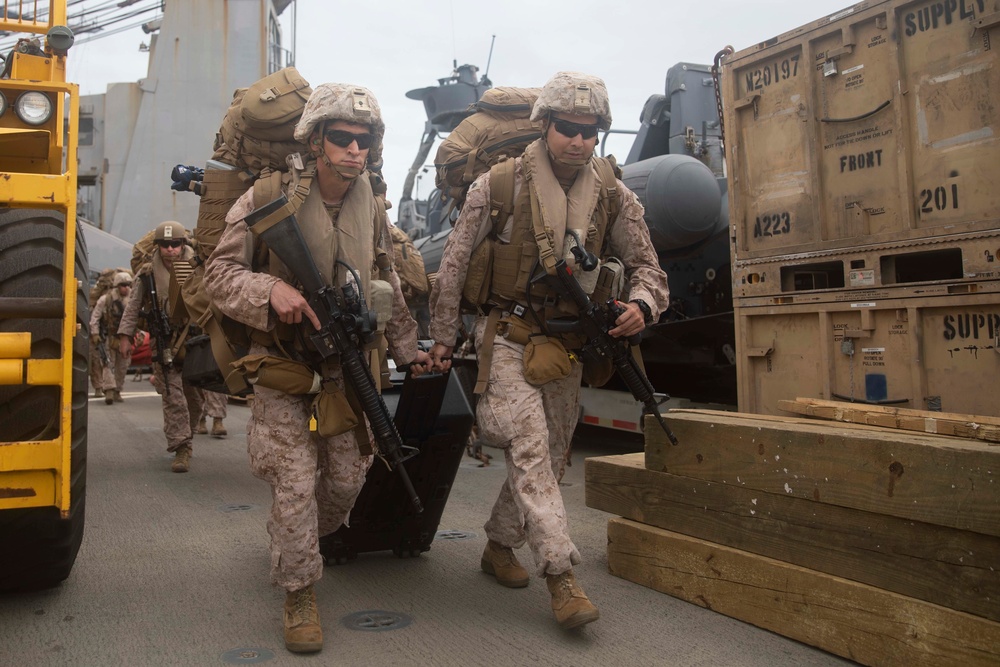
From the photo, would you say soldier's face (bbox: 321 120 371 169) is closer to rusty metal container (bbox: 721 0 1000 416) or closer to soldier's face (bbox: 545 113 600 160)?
soldier's face (bbox: 545 113 600 160)

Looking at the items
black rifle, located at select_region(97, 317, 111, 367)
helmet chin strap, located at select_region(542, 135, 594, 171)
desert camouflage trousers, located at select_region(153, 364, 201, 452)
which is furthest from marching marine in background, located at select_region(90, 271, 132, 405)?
helmet chin strap, located at select_region(542, 135, 594, 171)

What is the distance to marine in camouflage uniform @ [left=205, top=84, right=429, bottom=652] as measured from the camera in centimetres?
320

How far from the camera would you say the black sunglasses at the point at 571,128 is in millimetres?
3623

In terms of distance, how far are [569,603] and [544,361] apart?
97 centimetres

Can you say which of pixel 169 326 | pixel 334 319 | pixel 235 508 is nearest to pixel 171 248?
pixel 169 326

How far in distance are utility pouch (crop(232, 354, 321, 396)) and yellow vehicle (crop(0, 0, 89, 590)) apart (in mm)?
624

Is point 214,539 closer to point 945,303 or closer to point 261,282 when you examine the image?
point 261,282

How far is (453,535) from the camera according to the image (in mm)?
4691

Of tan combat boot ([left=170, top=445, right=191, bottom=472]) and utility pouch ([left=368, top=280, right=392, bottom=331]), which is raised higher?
utility pouch ([left=368, top=280, right=392, bottom=331])

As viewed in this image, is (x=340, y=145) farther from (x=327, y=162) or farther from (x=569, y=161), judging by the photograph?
(x=569, y=161)

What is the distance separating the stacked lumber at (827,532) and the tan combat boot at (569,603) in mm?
589

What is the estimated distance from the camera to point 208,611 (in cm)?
342

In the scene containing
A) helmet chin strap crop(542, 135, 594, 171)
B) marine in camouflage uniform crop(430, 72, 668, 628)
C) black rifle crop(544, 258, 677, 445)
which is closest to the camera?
marine in camouflage uniform crop(430, 72, 668, 628)

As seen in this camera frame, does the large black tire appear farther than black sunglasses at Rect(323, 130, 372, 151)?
No
